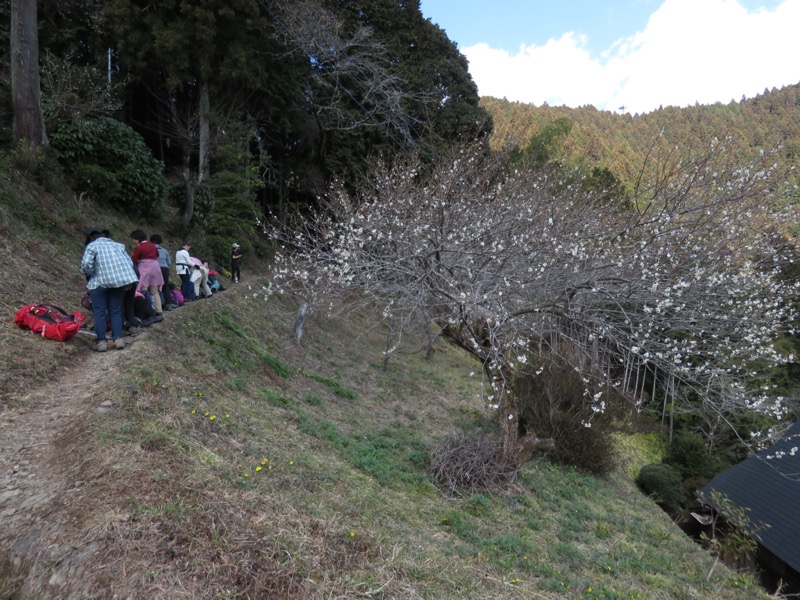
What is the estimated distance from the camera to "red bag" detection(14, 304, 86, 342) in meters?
4.79

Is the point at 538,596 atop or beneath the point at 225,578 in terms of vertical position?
beneath

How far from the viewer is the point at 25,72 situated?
7305 mm

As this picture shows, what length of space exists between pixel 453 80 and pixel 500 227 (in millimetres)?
10847

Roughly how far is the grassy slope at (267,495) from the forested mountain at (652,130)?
17.3ft

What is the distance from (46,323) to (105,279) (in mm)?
802

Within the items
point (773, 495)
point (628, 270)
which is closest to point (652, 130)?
point (628, 270)

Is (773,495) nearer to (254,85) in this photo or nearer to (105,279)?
(105,279)

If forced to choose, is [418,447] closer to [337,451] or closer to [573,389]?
[337,451]

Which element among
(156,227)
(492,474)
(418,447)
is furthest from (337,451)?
(156,227)

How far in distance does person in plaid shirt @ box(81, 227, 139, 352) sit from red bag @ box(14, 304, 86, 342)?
10.9 inches

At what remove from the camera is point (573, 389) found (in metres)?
7.96

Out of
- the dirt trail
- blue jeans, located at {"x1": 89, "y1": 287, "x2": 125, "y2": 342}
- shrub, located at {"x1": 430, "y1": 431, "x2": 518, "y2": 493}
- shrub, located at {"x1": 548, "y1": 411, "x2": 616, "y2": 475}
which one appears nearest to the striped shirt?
blue jeans, located at {"x1": 89, "y1": 287, "x2": 125, "y2": 342}

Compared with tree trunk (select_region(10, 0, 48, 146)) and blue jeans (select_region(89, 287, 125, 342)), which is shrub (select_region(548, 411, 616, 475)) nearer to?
blue jeans (select_region(89, 287, 125, 342))

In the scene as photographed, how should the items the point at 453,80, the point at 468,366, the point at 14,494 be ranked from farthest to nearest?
the point at 453,80
the point at 468,366
the point at 14,494
